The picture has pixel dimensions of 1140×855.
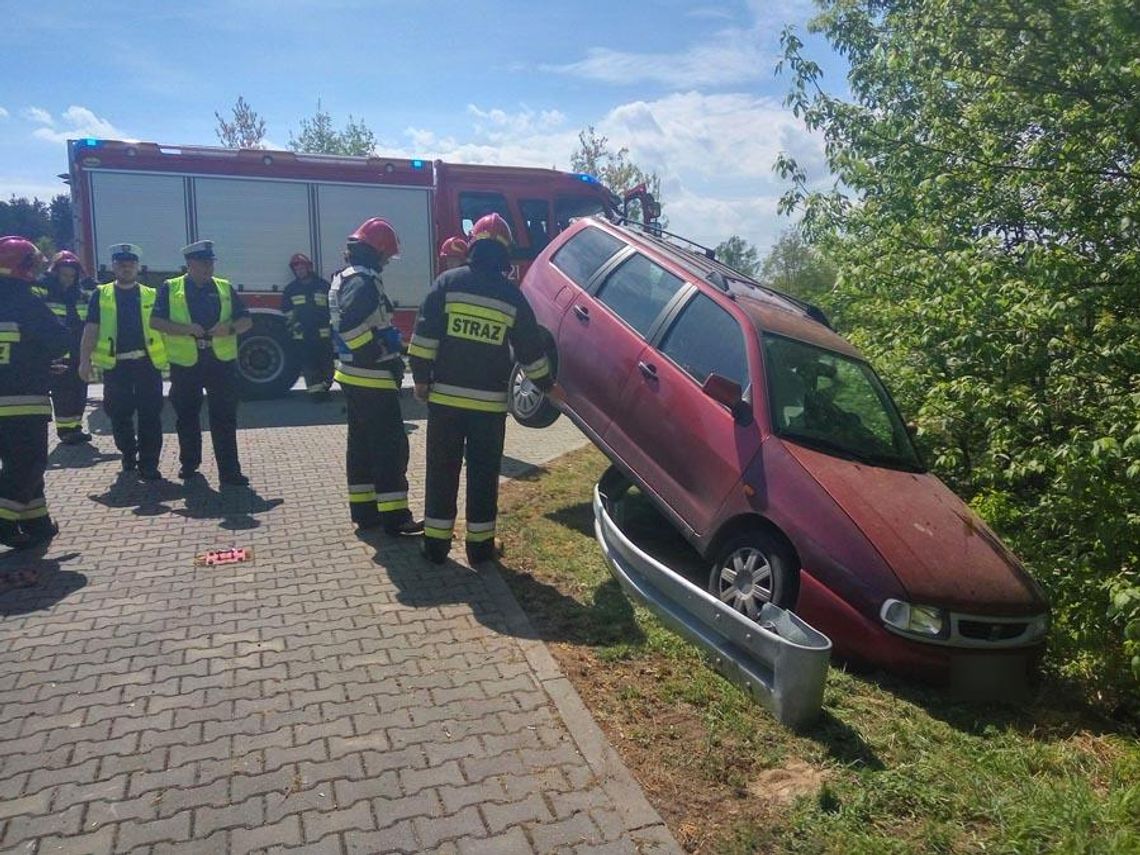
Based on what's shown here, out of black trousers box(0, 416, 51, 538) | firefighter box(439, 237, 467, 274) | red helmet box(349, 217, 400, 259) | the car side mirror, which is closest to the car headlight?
the car side mirror

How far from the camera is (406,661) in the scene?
376 centimetres

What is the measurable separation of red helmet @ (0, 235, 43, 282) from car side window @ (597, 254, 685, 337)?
370cm

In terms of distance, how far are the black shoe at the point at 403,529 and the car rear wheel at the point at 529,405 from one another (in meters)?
1.71

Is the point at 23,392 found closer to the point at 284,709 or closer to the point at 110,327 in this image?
the point at 110,327

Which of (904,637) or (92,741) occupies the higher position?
(904,637)

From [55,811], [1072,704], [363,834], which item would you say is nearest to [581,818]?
[363,834]

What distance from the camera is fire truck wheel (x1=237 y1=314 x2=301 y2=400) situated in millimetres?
10492

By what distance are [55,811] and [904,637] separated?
11.2ft

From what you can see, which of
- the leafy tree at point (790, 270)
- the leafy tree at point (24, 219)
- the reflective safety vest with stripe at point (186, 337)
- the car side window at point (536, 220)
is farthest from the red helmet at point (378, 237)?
the leafy tree at point (24, 219)

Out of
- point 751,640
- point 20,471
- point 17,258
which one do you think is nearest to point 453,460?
point 751,640

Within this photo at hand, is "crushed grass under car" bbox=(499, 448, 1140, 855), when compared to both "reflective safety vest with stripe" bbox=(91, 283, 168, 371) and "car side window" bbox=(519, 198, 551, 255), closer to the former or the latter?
"reflective safety vest with stripe" bbox=(91, 283, 168, 371)

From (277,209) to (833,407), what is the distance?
8.48 m

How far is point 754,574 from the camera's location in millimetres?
4199

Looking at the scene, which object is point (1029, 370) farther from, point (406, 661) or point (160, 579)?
point (160, 579)
